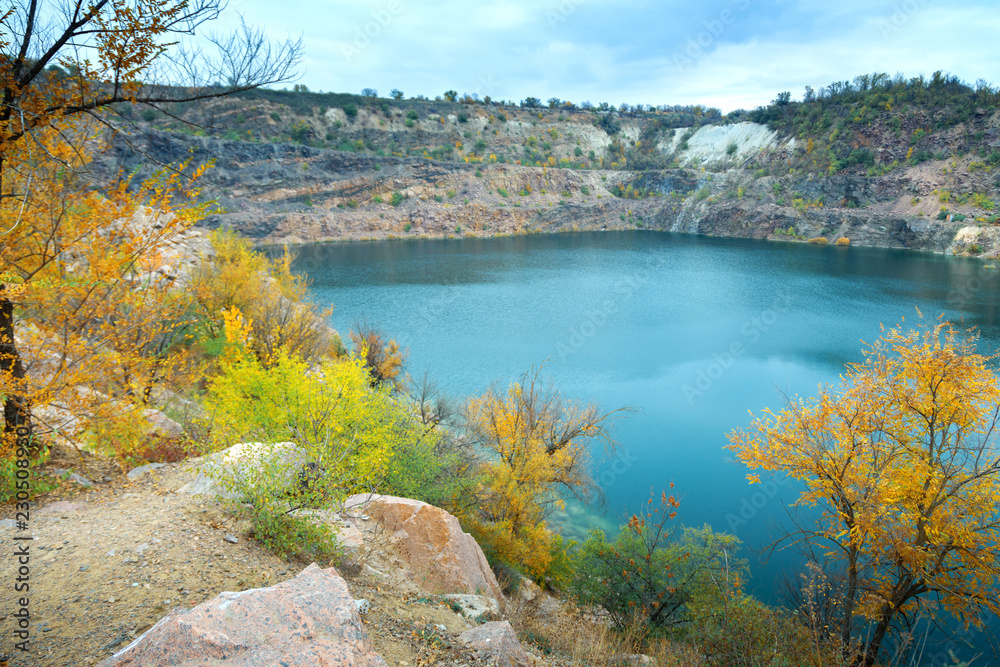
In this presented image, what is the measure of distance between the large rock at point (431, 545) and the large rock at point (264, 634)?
12.1 feet

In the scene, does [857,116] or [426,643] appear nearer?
[426,643]

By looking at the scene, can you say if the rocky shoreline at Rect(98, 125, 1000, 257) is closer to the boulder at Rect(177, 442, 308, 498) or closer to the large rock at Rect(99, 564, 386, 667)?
the boulder at Rect(177, 442, 308, 498)

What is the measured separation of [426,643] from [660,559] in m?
7.56

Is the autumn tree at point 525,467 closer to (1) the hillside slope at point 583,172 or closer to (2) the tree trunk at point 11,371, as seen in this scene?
(2) the tree trunk at point 11,371

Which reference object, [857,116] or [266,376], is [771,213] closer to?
[857,116]

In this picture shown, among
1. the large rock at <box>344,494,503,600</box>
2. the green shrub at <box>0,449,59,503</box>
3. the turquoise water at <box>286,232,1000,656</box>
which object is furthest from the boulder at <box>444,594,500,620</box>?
the turquoise water at <box>286,232,1000,656</box>

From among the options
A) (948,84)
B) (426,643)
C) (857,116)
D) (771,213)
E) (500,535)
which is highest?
(948,84)

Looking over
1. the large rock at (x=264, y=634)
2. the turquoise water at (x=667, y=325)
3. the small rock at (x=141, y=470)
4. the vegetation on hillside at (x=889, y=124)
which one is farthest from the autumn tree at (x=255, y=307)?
the vegetation on hillside at (x=889, y=124)

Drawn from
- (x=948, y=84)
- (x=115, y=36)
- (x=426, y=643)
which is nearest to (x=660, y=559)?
(x=426, y=643)

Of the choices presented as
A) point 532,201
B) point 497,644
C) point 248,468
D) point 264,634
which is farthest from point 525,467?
point 532,201

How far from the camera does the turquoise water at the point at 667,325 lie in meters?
17.3

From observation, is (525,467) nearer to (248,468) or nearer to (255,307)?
(248,468)

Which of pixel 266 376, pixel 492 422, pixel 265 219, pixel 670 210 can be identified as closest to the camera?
pixel 266 376

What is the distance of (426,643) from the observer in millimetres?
5113
